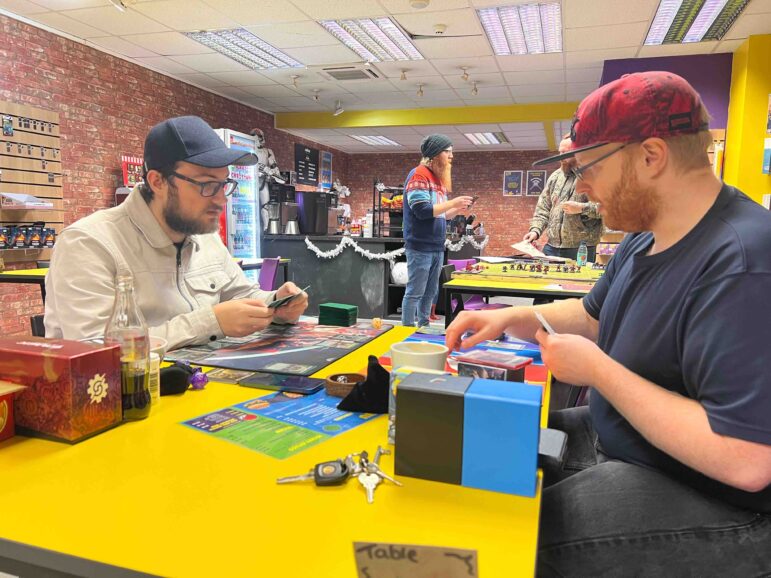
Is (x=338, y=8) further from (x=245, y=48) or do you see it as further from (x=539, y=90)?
(x=539, y=90)

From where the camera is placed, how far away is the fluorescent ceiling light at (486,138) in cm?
1077

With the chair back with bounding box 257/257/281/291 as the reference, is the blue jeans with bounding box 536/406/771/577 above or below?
below

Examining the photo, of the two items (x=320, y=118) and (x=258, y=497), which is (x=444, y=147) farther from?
(x=320, y=118)

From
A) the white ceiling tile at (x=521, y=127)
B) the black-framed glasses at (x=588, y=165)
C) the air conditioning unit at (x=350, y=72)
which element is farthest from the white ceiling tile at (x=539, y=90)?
the black-framed glasses at (x=588, y=165)

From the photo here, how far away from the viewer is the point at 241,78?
7520 mm

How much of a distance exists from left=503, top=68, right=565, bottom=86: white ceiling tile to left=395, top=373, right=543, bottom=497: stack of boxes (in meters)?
6.96

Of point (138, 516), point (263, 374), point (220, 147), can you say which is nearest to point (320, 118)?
point (220, 147)

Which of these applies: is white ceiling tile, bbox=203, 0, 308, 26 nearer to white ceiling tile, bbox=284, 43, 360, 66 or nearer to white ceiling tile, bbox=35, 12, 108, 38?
white ceiling tile, bbox=284, 43, 360, 66

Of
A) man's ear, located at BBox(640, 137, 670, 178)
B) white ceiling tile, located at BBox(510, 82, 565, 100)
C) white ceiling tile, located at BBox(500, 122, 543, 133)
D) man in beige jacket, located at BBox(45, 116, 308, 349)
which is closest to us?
man's ear, located at BBox(640, 137, 670, 178)

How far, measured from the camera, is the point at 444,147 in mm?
4270

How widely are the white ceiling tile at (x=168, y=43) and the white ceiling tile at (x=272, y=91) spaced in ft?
5.60

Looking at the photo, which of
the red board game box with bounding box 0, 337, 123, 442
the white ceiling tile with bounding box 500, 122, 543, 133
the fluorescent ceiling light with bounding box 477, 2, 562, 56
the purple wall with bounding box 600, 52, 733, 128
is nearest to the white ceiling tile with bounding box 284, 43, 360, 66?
the fluorescent ceiling light with bounding box 477, 2, 562, 56

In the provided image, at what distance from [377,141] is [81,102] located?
22.6 feet

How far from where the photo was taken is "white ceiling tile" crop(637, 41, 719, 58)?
5.73m
